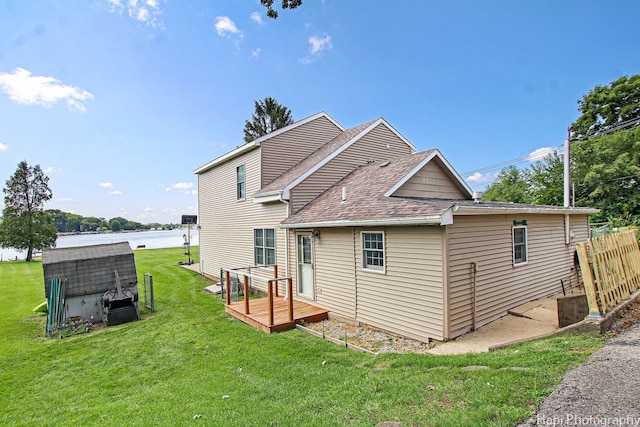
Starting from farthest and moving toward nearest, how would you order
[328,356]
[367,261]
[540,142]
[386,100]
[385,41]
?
[540,142] < [386,100] < [385,41] < [367,261] < [328,356]

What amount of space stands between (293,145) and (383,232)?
708cm

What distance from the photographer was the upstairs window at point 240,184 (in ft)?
43.7

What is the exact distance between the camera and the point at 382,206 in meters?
7.75

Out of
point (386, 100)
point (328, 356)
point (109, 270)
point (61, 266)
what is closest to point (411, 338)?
point (328, 356)

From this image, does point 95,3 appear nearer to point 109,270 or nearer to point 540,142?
point 109,270

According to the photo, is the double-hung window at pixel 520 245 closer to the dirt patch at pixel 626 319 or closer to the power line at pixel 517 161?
the dirt patch at pixel 626 319

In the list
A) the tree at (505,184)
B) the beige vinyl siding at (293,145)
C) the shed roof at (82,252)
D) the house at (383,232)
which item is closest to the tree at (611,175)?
the house at (383,232)

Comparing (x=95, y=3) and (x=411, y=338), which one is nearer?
(x=411, y=338)

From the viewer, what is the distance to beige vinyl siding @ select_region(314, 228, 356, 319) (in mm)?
8312

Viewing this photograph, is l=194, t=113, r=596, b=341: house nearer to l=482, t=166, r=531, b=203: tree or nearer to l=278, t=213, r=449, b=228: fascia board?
l=278, t=213, r=449, b=228: fascia board

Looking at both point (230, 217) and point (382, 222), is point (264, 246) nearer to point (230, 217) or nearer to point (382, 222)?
point (230, 217)

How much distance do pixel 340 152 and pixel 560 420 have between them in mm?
10173

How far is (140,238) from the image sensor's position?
34.8 metres

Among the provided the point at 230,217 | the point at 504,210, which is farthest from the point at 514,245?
the point at 230,217
